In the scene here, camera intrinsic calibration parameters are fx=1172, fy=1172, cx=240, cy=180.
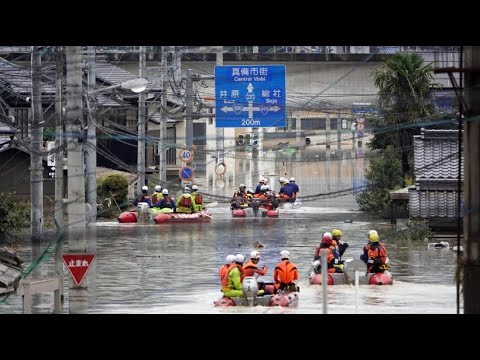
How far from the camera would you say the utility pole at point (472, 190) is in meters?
10.9

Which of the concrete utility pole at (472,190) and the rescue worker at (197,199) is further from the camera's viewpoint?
the rescue worker at (197,199)

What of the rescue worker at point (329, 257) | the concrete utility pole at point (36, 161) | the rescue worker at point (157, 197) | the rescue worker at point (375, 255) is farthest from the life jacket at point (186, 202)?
the rescue worker at point (375, 255)

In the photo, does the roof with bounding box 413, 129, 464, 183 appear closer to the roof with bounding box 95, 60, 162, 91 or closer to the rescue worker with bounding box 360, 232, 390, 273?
the rescue worker with bounding box 360, 232, 390, 273

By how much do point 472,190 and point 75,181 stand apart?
879 cm

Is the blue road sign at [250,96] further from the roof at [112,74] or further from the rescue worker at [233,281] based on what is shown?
the rescue worker at [233,281]

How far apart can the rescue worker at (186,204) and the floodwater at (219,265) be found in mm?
871

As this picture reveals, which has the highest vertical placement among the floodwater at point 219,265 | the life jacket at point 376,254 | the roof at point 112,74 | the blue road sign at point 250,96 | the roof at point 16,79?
the roof at point 112,74

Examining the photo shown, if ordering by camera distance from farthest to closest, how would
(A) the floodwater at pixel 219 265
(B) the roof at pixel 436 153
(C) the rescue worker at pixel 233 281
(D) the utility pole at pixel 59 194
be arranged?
(B) the roof at pixel 436 153 → (A) the floodwater at pixel 219 265 → (C) the rescue worker at pixel 233 281 → (D) the utility pole at pixel 59 194

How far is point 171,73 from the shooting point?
48.1m

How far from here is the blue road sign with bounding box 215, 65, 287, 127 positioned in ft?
Answer: 128

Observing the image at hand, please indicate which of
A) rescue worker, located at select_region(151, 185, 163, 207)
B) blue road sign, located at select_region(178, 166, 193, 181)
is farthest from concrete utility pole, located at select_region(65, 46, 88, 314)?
blue road sign, located at select_region(178, 166, 193, 181)
